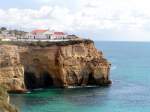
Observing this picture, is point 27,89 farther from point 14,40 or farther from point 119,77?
A: point 119,77

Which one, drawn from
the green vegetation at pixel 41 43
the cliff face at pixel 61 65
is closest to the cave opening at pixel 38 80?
the cliff face at pixel 61 65

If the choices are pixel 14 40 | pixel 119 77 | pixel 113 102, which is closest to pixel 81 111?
pixel 113 102

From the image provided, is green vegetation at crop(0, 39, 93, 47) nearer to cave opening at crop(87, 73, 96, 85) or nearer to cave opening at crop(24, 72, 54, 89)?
cave opening at crop(24, 72, 54, 89)

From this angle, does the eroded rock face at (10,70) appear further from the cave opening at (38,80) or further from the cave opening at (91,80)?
the cave opening at (91,80)

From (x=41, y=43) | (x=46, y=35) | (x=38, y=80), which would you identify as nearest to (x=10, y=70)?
(x=38, y=80)

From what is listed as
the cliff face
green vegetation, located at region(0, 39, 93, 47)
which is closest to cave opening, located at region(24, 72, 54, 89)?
the cliff face

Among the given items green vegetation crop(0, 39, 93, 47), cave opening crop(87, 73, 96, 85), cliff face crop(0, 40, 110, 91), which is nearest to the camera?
green vegetation crop(0, 39, 93, 47)

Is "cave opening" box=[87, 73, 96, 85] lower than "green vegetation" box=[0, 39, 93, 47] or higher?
lower
